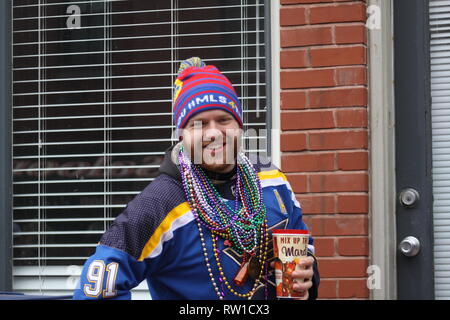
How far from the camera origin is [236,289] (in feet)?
9.28

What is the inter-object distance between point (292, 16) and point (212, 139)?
172 centimetres

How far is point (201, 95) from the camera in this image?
9.65 ft

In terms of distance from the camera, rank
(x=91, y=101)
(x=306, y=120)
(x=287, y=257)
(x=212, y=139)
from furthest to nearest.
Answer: (x=91, y=101), (x=306, y=120), (x=212, y=139), (x=287, y=257)

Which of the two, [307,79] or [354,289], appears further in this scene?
[307,79]

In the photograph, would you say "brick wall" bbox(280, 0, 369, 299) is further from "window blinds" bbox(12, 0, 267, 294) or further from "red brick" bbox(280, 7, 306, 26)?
"window blinds" bbox(12, 0, 267, 294)

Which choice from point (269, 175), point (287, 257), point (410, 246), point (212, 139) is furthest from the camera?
point (410, 246)

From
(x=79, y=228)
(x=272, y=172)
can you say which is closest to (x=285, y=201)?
(x=272, y=172)

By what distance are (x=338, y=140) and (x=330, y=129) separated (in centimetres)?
7

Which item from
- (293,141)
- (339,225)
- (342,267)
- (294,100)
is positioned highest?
(294,100)

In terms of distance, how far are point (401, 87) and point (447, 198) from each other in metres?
0.63

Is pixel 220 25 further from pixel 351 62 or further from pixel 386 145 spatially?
pixel 386 145

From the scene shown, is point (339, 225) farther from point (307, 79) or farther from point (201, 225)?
point (201, 225)

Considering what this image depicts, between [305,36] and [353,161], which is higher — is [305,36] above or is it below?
above

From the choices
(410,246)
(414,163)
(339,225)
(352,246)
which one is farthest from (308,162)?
(410,246)
